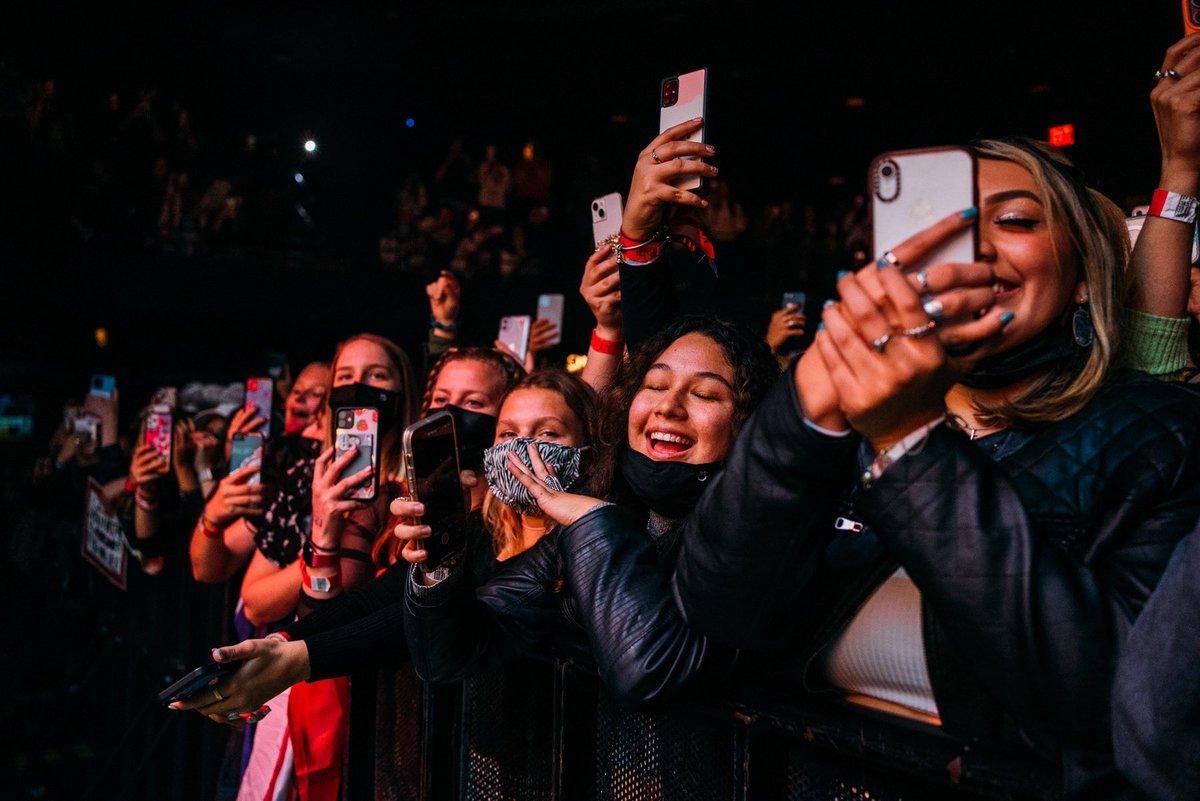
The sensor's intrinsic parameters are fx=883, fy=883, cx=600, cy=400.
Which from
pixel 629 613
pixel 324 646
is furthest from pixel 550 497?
pixel 324 646

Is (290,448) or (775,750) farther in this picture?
(290,448)

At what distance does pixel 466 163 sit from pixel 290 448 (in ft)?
26.2

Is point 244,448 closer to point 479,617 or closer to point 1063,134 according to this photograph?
point 479,617

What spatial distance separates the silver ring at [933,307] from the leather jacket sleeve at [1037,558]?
12 cm

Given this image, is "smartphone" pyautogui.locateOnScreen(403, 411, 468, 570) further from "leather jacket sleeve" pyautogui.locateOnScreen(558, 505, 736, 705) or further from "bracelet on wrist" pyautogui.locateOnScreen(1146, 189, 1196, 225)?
"bracelet on wrist" pyautogui.locateOnScreen(1146, 189, 1196, 225)

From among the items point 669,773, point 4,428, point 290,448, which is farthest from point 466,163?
point 669,773

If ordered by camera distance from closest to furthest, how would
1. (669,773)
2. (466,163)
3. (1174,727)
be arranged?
(1174,727) → (669,773) → (466,163)

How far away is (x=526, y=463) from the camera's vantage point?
72.8 inches

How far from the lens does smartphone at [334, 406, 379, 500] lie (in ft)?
6.95

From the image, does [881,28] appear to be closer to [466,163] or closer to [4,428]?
[466,163]

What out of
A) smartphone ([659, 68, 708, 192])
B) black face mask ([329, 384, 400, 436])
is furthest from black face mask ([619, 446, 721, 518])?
black face mask ([329, 384, 400, 436])

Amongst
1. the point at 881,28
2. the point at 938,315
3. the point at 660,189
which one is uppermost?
the point at 881,28

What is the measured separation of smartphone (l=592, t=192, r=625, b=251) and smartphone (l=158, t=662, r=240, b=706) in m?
1.21

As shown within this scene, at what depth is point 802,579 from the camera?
0.98m
